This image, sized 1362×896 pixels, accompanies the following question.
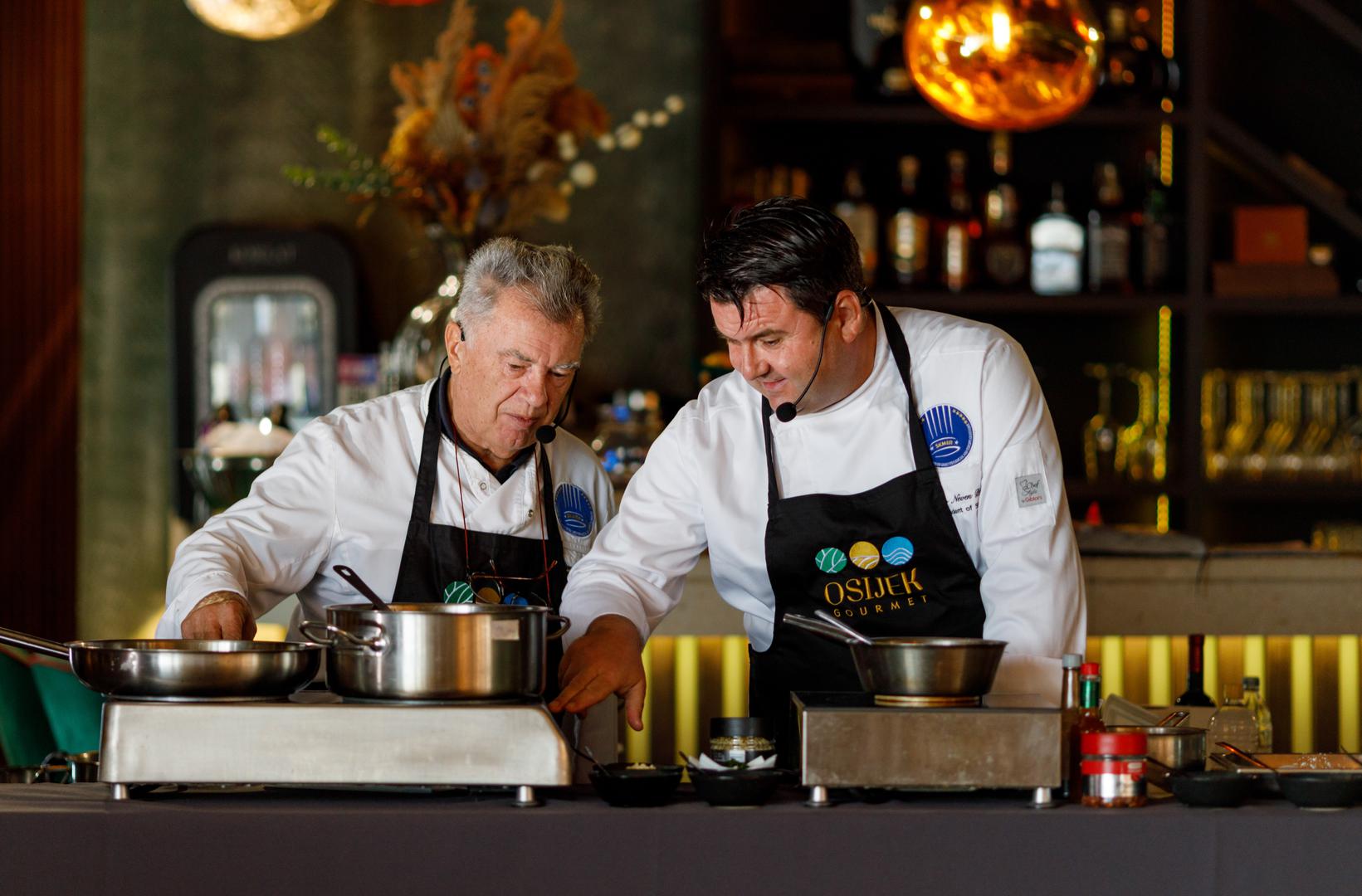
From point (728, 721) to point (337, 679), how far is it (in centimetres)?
46

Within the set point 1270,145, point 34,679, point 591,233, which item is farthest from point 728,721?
point 1270,145

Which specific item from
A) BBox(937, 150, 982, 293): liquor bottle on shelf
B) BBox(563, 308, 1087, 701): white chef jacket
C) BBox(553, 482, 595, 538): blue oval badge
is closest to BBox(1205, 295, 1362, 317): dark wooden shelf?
BBox(937, 150, 982, 293): liquor bottle on shelf

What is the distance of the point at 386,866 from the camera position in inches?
61.2

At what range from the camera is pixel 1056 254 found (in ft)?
13.4

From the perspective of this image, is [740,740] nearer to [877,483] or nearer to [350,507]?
[877,483]

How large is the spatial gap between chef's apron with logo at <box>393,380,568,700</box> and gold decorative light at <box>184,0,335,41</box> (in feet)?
4.56

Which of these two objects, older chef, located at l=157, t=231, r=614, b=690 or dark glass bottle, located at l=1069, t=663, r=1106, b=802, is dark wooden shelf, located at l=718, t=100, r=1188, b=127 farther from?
dark glass bottle, located at l=1069, t=663, r=1106, b=802

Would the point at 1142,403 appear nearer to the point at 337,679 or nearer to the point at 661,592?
the point at 661,592

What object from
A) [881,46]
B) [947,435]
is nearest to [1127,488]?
[881,46]

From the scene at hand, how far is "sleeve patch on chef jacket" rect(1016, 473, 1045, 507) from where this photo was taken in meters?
2.09

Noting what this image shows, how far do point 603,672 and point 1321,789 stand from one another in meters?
0.84

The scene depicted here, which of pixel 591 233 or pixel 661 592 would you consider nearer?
pixel 661 592

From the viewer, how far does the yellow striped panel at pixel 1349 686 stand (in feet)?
10.2

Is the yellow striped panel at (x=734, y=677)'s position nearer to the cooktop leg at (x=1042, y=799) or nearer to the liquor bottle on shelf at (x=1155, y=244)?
the cooktop leg at (x=1042, y=799)
